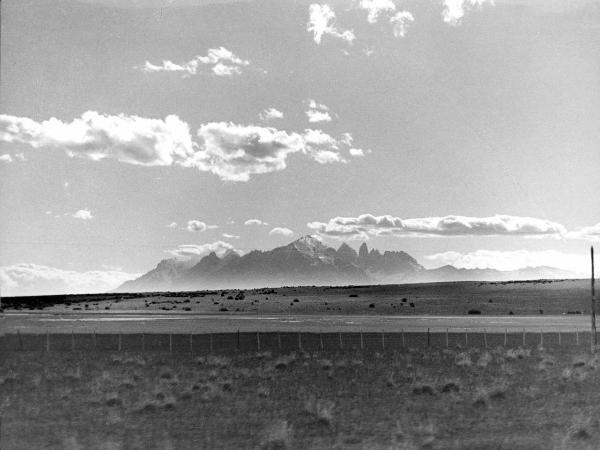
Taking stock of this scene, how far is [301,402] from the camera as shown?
3130cm

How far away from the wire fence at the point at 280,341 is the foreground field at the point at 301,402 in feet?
31.6

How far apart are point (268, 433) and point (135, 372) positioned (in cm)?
2068

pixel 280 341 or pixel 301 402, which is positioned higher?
pixel 301 402

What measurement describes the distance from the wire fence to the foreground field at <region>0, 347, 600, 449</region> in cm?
963

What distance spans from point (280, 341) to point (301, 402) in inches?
1460

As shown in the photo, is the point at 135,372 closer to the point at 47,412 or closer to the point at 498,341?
the point at 47,412

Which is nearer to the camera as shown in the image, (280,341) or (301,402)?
(301,402)

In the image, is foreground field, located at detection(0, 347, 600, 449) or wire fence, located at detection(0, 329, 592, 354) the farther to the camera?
wire fence, located at detection(0, 329, 592, 354)

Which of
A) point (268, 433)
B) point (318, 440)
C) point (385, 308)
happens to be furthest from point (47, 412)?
point (385, 308)

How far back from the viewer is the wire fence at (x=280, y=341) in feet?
202

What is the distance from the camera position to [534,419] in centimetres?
2678

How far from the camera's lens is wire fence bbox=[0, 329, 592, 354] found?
6147cm

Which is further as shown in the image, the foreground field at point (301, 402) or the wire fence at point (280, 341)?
the wire fence at point (280, 341)

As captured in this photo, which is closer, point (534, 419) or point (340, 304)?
point (534, 419)
